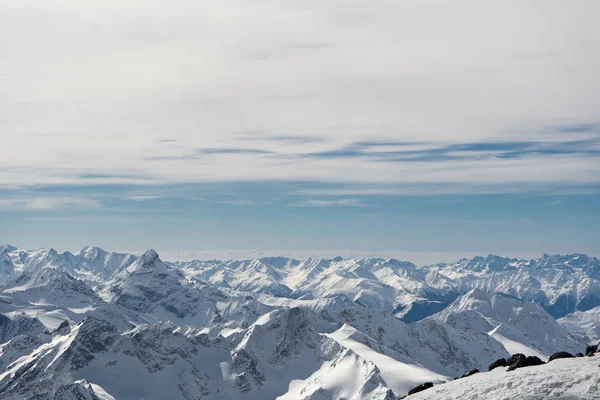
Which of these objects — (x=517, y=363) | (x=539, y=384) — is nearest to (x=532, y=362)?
(x=517, y=363)

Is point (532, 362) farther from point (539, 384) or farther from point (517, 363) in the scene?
point (539, 384)

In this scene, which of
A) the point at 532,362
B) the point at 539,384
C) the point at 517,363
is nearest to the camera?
the point at 539,384

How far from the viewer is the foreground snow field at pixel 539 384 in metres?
46.5

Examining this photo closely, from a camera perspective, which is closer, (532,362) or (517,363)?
(517,363)

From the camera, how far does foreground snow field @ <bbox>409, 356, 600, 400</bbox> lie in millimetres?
46531

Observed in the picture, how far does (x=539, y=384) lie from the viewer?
48250mm

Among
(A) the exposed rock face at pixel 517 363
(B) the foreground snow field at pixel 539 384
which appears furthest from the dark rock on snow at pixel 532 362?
(B) the foreground snow field at pixel 539 384

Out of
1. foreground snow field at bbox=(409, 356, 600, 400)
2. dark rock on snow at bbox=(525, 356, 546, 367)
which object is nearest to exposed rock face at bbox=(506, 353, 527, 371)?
dark rock on snow at bbox=(525, 356, 546, 367)

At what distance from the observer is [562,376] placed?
48281 millimetres

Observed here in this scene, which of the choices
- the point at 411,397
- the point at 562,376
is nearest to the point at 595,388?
the point at 562,376

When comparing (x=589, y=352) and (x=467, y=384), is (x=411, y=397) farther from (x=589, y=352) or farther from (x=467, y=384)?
(x=589, y=352)

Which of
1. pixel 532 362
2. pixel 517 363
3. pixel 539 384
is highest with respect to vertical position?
pixel 539 384

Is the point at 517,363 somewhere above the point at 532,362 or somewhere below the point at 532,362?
above

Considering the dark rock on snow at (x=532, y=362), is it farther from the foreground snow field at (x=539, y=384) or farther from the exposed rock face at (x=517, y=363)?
the foreground snow field at (x=539, y=384)
